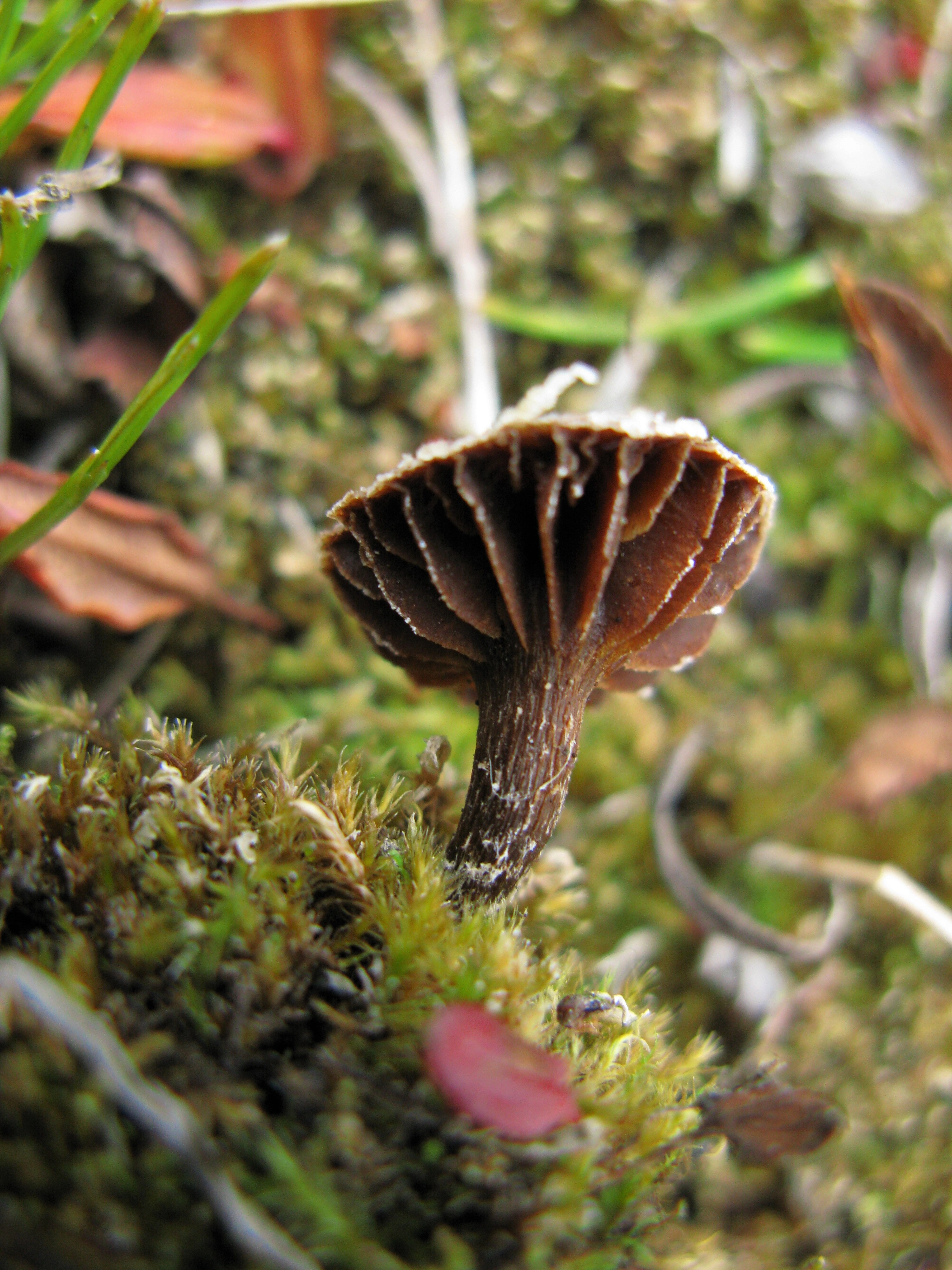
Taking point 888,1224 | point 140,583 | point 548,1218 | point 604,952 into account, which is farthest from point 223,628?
point 888,1224

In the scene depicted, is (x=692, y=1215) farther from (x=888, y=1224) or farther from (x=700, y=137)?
(x=700, y=137)

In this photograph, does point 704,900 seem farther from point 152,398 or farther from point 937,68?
point 937,68

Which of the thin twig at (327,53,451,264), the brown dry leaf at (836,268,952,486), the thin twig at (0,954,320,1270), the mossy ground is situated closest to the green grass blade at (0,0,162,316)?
the mossy ground

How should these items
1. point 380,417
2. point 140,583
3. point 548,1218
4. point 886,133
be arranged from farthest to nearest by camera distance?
point 886,133
point 380,417
point 140,583
point 548,1218

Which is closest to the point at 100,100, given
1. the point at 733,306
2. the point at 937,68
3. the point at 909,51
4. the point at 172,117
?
the point at 172,117

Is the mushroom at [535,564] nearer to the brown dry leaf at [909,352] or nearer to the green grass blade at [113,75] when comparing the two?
the green grass blade at [113,75]

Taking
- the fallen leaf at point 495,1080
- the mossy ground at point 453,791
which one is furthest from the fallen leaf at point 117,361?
the fallen leaf at point 495,1080
